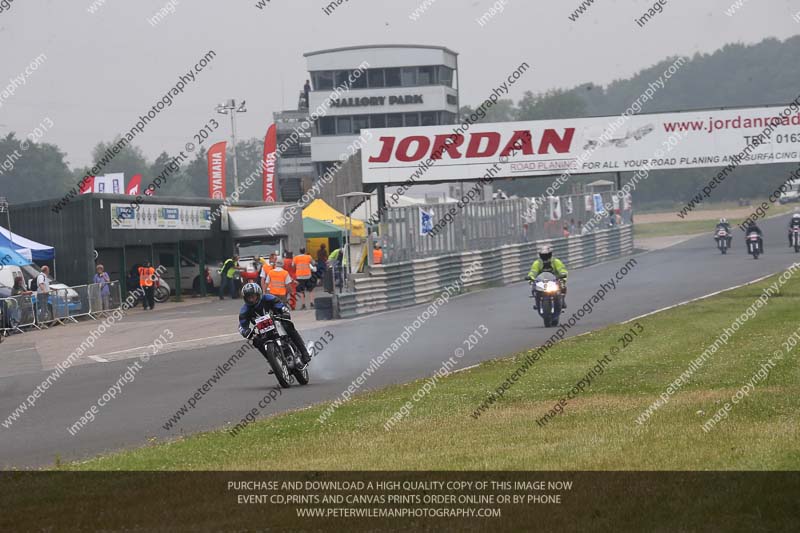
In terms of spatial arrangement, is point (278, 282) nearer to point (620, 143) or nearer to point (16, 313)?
point (16, 313)

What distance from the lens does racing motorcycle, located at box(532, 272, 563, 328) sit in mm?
20812

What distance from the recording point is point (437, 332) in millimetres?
21922

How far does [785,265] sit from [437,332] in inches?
707

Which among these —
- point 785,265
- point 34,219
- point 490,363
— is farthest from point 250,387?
point 785,265

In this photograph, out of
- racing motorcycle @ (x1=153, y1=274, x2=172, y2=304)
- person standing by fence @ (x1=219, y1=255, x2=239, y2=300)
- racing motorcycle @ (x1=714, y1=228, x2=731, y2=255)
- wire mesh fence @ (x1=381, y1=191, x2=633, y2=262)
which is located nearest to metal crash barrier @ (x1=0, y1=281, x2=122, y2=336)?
person standing by fence @ (x1=219, y1=255, x2=239, y2=300)

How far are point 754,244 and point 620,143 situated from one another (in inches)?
303

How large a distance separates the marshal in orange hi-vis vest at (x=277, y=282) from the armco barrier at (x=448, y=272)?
350cm

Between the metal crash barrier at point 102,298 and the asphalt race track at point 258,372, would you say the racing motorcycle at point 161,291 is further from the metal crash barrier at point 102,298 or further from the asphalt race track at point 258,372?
the asphalt race track at point 258,372

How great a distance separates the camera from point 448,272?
3366 centimetres

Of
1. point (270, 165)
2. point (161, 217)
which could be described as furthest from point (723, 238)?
point (270, 165)

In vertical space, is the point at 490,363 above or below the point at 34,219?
below

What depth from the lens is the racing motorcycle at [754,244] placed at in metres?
39.0

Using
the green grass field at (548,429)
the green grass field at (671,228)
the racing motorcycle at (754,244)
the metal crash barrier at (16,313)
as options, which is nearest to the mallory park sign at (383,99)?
the green grass field at (671,228)

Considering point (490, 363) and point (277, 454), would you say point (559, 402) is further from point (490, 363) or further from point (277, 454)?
point (490, 363)
